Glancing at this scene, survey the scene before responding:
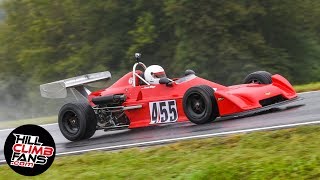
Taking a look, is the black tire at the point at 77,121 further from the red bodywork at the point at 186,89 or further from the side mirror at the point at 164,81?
the side mirror at the point at 164,81

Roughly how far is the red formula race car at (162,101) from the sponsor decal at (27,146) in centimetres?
418

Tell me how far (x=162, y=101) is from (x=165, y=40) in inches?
787

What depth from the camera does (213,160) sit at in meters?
7.36

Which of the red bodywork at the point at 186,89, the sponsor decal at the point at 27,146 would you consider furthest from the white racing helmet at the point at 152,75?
the sponsor decal at the point at 27,146

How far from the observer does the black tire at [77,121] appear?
458 inches

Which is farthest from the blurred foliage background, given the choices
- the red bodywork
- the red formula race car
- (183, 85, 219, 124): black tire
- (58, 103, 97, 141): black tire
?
(183, 85, 219, 124): black tire

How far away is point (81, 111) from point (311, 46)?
21492 millimetres

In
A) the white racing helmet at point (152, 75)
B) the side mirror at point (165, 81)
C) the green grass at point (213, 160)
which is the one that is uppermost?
the white racing helmet at point (152, 75)

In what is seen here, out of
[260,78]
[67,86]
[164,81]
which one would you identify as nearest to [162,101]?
[164,81]

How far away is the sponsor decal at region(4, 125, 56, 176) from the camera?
6777mm

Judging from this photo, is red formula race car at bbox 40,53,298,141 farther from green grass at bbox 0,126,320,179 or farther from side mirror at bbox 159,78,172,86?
green grass at bbox 0,126,320,179

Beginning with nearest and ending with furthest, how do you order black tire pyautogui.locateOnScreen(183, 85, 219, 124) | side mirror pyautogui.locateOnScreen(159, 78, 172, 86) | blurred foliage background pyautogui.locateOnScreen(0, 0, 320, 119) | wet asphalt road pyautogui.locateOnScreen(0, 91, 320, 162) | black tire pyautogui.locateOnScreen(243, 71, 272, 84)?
wet asphalt road pyautogui.locateOnScreen(0, 91, 320, 162)
black tire pyautogui.locateOnScreen(183, 85, 219, 124)
side mirror pyautogui.locateOnScreen(159, 78, 172, 86)
black tire pyautogui.locateOnScreen(243, 71, 272, 84)
blurred foliage background pyautogui.locateOnScreen(0, 0, 320, 119)

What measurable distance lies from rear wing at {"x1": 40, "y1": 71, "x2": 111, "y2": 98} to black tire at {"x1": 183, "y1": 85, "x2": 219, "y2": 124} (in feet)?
8.93

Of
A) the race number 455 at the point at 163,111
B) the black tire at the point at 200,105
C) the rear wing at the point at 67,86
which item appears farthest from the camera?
the rear wing at the point at 67,86
